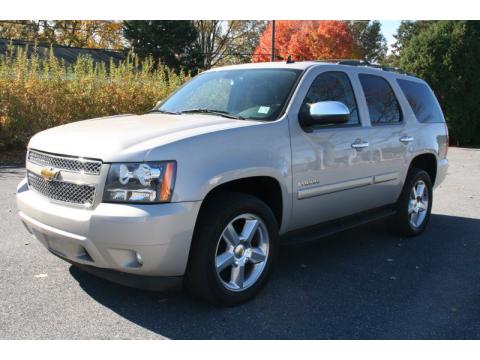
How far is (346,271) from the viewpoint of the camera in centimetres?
460

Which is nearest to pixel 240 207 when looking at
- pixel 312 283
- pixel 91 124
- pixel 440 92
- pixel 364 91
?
pixel 312 283

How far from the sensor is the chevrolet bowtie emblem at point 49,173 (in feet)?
11.4

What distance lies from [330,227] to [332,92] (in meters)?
1.29

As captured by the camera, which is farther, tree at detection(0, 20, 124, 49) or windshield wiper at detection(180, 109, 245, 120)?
tree at detection(0, 20, 124, 49)

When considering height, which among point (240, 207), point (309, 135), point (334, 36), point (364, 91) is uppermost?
point (334, 36)

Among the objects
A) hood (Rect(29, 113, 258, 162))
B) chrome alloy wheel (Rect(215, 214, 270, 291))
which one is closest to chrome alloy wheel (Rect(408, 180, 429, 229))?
chrome alloy wheel (Rect(215, 214, 270, 291))

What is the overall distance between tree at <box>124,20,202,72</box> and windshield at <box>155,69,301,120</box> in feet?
96.6

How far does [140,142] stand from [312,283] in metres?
2.00

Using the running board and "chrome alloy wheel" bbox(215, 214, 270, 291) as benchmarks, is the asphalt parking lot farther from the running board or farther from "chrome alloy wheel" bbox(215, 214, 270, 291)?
the running board

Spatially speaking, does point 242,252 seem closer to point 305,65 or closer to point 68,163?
point 68,163

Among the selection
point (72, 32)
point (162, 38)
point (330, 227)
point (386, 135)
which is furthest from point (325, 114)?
point (72, 32)

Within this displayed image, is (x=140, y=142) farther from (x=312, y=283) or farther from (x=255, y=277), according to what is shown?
(x=312, y=283)

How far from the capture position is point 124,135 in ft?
11.4

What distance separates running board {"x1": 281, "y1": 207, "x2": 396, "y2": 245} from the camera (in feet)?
13.8
